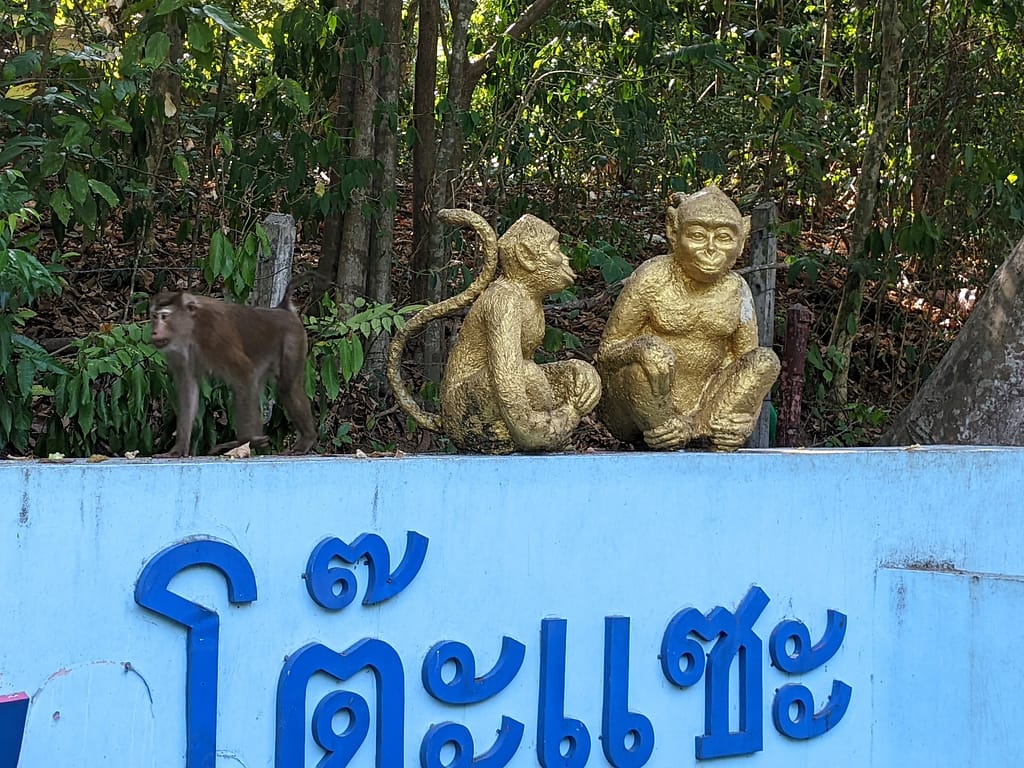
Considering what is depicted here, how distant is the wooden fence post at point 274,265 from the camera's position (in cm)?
400

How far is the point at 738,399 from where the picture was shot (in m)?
3.58

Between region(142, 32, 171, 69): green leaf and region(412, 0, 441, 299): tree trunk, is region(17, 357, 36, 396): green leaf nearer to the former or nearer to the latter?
region(142, 32, 171, 69): green leaf

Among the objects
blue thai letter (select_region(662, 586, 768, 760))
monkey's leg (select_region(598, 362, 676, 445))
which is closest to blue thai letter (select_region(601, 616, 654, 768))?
blue thai letter (select_region(662, 586, 768, 760))

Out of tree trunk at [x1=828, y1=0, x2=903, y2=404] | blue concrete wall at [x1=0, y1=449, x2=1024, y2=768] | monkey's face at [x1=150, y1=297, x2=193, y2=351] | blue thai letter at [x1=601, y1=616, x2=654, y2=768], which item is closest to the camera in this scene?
blue concrete wall at [x1=0, y1=449, x2=1024, y2=768]

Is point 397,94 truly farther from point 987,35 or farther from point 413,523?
point 987,35

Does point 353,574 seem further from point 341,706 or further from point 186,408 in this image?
point 186,408

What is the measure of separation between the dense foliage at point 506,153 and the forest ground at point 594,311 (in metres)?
0.03

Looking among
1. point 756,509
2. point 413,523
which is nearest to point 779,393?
point 756,509

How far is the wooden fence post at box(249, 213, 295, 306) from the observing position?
4.00 metres

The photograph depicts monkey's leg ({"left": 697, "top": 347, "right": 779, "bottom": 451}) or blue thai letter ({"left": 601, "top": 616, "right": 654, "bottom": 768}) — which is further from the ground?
monkey's leg ({"left": 697, "top": 347, "right": 779, "bottom": 451})

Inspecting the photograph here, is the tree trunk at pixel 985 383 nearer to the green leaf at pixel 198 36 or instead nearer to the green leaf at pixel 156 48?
the green leaf at pixel 198 36

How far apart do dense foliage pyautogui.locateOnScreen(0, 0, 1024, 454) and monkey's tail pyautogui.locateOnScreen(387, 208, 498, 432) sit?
33cm

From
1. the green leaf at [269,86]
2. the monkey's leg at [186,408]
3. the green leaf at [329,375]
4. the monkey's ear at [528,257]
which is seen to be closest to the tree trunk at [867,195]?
the green leaf at [269,86]

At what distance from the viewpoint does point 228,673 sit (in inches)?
103
